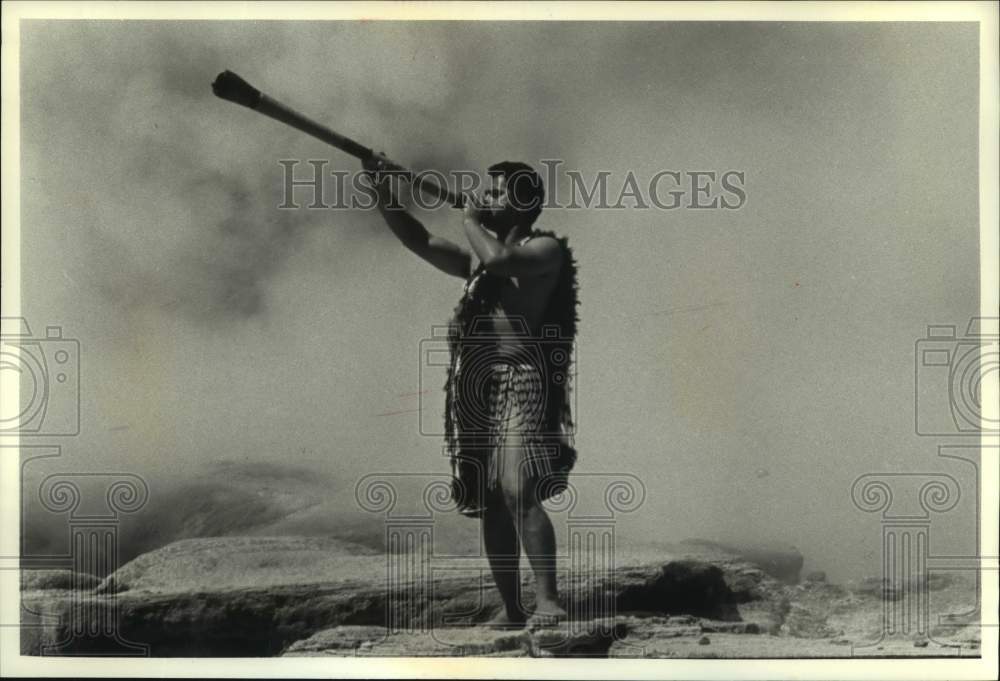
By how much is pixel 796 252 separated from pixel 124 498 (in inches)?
122

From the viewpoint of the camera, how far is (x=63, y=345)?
182 inches

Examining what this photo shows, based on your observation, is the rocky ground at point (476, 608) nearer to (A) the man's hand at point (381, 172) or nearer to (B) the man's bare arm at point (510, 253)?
(B) the man's bare arm at point (510, 253)

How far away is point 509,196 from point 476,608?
1.77 metres

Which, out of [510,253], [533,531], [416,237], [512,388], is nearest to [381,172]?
[416,237]

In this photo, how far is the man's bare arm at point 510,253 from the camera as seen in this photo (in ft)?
14.7

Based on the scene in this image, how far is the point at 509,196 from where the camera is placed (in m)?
4.57

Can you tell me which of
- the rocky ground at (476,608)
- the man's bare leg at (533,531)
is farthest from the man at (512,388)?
the rocky ground at (476,608)

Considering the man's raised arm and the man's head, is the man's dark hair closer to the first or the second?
the man's head

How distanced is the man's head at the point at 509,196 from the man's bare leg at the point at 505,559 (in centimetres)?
119

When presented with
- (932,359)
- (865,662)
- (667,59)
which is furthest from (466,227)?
(865,662)

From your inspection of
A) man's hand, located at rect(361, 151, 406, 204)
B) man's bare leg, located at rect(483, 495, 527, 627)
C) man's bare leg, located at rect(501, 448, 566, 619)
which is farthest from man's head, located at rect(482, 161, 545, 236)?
man's bare leg, located at rect(483, 495, 527, 627)

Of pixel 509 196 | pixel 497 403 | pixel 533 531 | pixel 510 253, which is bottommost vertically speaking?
pixel 533 531

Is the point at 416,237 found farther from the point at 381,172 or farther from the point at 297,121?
the point at 297,121

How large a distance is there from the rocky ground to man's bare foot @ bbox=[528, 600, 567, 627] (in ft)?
0.10
